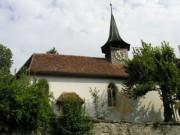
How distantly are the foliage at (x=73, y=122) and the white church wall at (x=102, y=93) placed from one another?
910cm

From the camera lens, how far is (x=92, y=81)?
3095 cm

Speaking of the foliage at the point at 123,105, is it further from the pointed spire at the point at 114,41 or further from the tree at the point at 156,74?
the pointed spire at the point at 114,41

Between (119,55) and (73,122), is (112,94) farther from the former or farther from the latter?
(73,122)

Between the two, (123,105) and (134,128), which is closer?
(134,128)

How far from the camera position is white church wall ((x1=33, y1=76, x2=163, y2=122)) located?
2954 cm

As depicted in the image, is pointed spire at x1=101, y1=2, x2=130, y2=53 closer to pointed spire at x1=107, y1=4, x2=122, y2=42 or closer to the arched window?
pointed spire at x1=107, y1=4, x2=122, y2=42

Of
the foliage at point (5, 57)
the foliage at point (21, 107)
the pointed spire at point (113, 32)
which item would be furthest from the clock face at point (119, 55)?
the foliage at point (21, 107)

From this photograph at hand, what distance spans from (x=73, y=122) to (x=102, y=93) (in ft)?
41.6

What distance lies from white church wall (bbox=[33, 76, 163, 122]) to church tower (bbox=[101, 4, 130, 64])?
382 cm

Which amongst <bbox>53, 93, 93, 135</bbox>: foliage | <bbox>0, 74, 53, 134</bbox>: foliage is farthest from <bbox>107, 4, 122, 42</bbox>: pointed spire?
<bbox>0, 74, 53, 134</bbox>: foliage

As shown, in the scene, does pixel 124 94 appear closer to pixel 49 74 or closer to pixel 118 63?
pixel 118 63

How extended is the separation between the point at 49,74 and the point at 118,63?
8.69 meters

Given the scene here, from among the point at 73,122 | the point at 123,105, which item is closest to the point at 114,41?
the point at 123,105

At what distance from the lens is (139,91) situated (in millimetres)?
28016
